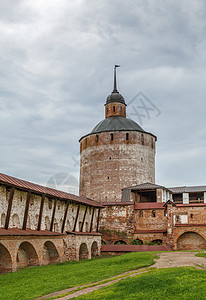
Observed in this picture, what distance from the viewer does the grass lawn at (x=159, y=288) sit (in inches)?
347

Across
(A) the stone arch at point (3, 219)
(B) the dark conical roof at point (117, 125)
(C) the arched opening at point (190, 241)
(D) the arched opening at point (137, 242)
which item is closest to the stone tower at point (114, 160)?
(B) the dark conical roof at point (117, 125)

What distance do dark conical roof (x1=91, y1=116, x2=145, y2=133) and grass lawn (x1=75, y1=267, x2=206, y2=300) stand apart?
30.7m

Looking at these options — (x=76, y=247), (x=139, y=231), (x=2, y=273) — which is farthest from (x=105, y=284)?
(x=139, y=231)

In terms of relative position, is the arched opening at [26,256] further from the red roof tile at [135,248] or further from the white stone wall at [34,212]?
the red roof tile at [135,248]

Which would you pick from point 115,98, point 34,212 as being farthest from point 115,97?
point 34,212

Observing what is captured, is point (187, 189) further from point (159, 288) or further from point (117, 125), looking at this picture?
point (159, 288)

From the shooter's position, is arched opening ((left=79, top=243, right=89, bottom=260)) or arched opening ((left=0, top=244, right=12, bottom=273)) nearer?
arched opening ((left=0, top=244, right=12, bottom=273))

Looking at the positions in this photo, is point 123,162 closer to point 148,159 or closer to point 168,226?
point 148,159

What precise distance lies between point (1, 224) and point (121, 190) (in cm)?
2099

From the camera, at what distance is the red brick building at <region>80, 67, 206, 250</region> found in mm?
27625

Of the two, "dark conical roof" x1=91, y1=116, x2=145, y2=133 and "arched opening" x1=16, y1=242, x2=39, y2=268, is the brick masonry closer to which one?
"dark conical roof" x1=91, y1=116, x2=145, y2=133

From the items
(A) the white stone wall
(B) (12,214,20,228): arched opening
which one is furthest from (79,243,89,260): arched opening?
(B) (12,214,20,228): arched opening

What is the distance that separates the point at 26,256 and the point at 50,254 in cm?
197

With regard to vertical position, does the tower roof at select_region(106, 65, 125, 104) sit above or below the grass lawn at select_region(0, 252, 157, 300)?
above
